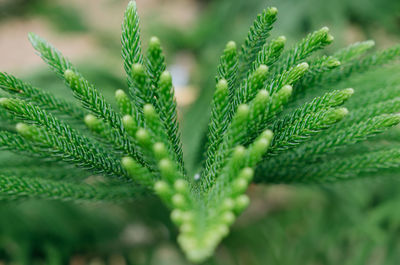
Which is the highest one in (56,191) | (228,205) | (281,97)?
(281,97)

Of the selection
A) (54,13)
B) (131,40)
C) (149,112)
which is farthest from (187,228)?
(54,13)

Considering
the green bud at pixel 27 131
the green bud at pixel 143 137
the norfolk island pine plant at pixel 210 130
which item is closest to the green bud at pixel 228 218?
the norfolk island pine plant at pixel 210 130

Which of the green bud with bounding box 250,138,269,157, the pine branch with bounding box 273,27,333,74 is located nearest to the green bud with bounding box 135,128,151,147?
the green bud with bounding box 250,138,269,157

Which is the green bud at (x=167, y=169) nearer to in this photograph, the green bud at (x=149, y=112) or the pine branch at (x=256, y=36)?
the green bud at (x=149, y=112)

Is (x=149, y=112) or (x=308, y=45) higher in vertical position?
(x=308, y=45)

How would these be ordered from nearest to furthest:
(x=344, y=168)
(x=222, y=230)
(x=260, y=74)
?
(x=222, y=230), (x=260, y=74), (x=344, y=168)

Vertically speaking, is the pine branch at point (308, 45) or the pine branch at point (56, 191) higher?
the pine branch at point (308, 45)

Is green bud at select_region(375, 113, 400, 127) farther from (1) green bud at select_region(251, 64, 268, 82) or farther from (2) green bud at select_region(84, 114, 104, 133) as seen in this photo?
(2) green bud at select_region(84, 114, 104, 133)

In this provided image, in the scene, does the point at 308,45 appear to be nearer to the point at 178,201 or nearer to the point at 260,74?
the point at 260,74
